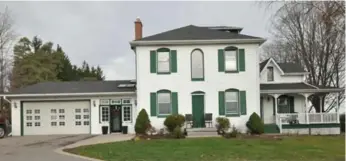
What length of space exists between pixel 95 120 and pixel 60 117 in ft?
8.56

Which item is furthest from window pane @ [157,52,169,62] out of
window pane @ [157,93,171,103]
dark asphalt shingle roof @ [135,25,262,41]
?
window pane @ [157,93,171,103]

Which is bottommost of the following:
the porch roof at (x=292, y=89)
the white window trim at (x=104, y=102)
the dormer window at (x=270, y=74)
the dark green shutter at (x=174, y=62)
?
the white window trim at (x=104, y=102)

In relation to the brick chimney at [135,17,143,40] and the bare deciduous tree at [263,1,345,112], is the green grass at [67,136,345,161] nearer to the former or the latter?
the brick chimney at [135,17,143,40]

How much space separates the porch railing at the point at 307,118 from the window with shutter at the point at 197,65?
558cm

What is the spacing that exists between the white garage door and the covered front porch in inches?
484

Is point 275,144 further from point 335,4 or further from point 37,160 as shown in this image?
point 37,160

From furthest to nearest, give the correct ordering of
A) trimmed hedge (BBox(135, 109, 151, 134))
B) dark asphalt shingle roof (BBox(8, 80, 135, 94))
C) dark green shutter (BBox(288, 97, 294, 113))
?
dark green shutter (BBox(288, 97, 294, 113)), dark asphalt shingle roof (BBox(8, 80, 135, 94)), trimmed hedge (BBox(135, 109, 151, 134))

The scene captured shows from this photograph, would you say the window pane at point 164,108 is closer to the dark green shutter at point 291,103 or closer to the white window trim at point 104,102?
the white window trim at point 104,102

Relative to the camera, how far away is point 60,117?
32.0 meters

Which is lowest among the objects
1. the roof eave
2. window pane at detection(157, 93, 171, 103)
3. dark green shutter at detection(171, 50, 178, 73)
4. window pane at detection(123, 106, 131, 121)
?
window pane at detection(123, 106, 131, 121)

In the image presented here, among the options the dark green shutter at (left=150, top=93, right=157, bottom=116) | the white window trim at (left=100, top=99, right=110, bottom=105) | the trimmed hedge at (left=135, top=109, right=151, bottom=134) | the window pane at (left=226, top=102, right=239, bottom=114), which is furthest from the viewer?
the white window trim at (left=100, top=99, right=110, bottom=105)

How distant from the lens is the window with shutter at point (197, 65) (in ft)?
95.5

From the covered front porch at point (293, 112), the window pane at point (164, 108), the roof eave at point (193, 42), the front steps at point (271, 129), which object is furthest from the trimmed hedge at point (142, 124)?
the covered front porch at point (293, 112)

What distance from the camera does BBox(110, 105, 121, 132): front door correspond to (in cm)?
3125
